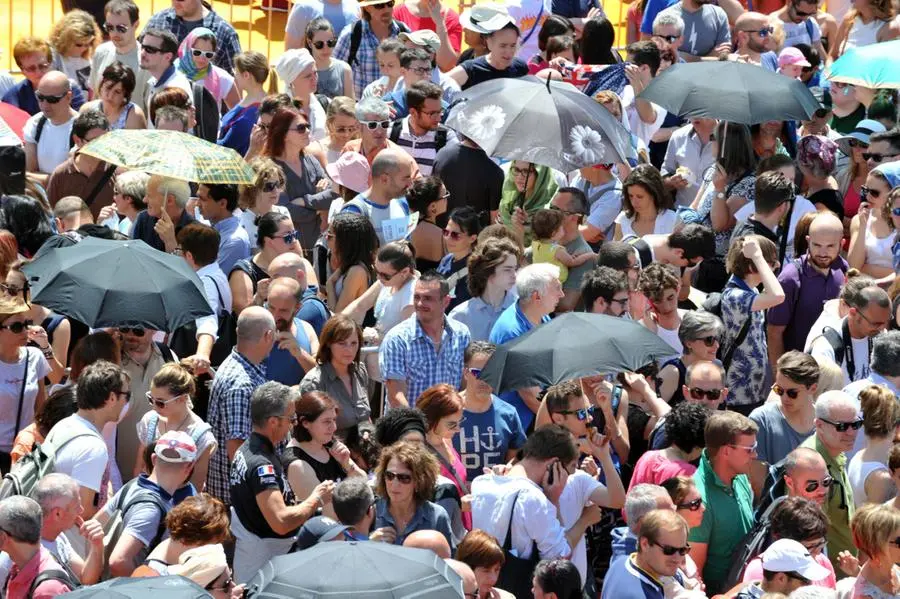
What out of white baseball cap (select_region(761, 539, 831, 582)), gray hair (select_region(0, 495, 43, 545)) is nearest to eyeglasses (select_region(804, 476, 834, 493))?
white baseball cap (select_region(761, 539, 831, 582))

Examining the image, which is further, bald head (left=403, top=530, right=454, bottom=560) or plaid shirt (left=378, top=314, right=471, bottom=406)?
plaid shirt (left=378, top=314, right=471, bottom=406)

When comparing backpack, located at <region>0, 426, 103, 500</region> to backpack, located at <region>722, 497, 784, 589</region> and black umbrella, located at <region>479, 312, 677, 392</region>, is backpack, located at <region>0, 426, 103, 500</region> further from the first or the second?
backpack, located at <region>722, 497, 784, 589</region>

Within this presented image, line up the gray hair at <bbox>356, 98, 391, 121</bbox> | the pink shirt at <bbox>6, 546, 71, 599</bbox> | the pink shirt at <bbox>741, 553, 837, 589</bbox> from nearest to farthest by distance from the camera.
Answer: the pink shirt at <bbox>6, 546, 71, 599</bbox>
the pink shirt at <bbox>741, 553, 837, 589</bbox>
the gray hair at <bbox>356, 98, 391, 121</bbox>

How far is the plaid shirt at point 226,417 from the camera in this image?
8.98 m

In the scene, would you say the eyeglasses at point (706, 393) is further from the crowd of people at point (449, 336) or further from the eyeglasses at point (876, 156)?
the eyeglasses at point (876, 156)

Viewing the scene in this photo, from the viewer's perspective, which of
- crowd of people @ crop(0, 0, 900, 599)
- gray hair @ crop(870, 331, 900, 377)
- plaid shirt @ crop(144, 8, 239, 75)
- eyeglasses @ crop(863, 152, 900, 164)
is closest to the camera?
crowd of people @ crop(0, 0, 900, 599)

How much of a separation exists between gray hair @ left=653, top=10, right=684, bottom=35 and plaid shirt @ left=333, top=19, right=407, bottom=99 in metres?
2.06

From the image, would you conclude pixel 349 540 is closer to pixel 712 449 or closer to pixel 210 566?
pixel 210 566

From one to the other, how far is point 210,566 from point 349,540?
0.59 meters

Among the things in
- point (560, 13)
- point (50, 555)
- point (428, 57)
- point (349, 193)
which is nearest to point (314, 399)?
point (50, 555)

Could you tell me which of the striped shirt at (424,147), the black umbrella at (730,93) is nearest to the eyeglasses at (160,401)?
the striped shirt at (424,147)

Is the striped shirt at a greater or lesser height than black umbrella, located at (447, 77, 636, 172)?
lesser

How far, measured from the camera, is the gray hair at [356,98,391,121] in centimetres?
1180

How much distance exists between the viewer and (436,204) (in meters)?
10.8
